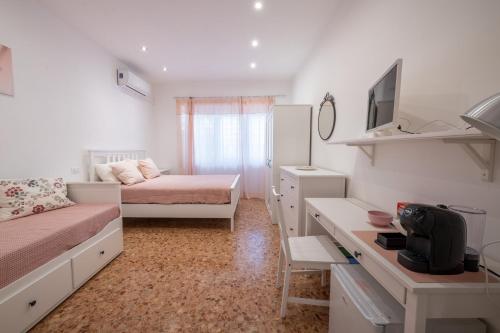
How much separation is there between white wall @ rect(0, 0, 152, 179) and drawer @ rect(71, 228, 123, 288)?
109cm

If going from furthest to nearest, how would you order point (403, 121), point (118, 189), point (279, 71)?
point (279, 71) → point (118, 189) → point (403, 121)

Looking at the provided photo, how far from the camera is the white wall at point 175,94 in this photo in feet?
15.0

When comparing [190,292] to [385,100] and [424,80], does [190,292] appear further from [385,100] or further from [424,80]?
[424,80]

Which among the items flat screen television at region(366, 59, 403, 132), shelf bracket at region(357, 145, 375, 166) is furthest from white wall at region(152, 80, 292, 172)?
flat screen television at region(366, 59, 403, 132)

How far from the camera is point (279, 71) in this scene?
408 cm

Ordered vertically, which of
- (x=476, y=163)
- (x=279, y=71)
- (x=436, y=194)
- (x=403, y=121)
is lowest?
(x=436, y=194)

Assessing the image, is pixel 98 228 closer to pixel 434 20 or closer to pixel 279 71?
pixel 434 20

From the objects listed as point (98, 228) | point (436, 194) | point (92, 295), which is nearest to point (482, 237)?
point (436, 194)

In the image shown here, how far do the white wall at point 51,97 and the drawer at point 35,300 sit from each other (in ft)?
4.05

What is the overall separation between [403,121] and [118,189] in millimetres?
2654

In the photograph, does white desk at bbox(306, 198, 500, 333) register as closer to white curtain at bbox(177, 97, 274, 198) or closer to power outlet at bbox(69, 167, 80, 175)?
power outlet at bbox(69, 167, 80, 175)

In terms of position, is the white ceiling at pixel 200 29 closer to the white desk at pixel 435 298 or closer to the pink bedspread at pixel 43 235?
the pink bedspread at pixel 43 235

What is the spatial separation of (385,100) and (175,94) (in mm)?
4440

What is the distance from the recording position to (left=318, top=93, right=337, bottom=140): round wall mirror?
2451 mm
